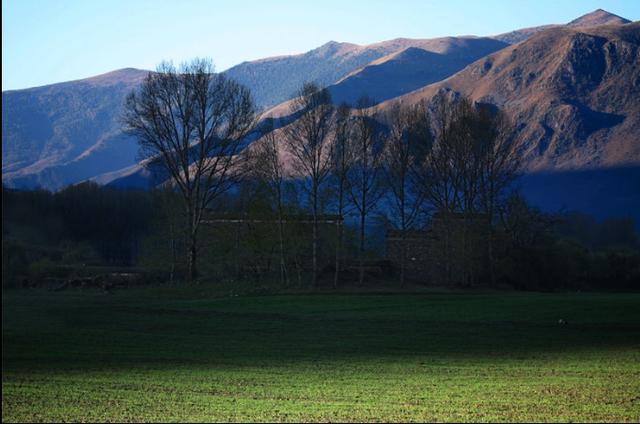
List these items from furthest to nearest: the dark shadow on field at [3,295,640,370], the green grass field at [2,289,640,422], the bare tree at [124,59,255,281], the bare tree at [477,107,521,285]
Answer: the bare tree at [477,107,521,285], the bare tree at [124,59,255,281], the dark shadow on field at [3,295,640,370], the green grass field at [2,289,640,422]

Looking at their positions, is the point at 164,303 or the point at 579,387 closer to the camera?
the point at 579,387

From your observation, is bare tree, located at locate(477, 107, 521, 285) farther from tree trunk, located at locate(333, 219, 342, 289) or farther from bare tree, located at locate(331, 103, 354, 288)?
tree trunk, located at locate(333, 219, 342, 289)

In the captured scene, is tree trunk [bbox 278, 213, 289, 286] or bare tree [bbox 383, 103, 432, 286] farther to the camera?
bare tree [bbox 383, 103, 432, 286]

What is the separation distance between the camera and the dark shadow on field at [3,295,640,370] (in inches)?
1188

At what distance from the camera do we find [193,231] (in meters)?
70.7

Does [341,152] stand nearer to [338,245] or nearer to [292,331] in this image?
[338,245]

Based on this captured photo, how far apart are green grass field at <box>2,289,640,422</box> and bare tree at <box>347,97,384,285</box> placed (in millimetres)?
21591

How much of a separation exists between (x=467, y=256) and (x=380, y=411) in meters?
56.7

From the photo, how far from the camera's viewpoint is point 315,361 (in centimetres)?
3028

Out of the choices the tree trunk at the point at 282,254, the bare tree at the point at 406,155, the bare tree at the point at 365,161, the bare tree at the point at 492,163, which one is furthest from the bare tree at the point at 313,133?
the bare tree at the point at 492,163

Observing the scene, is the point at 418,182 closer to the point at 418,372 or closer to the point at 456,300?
the point at 456,300

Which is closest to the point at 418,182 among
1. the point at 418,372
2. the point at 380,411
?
the point at 418,372

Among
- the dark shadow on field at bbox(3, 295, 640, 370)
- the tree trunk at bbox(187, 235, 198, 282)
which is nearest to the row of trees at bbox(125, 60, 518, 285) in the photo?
the tree trunk at bbox(187, 235, 198, 282)

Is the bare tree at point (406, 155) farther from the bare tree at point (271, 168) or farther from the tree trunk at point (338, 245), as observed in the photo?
the bare tree at point (271, 168)
